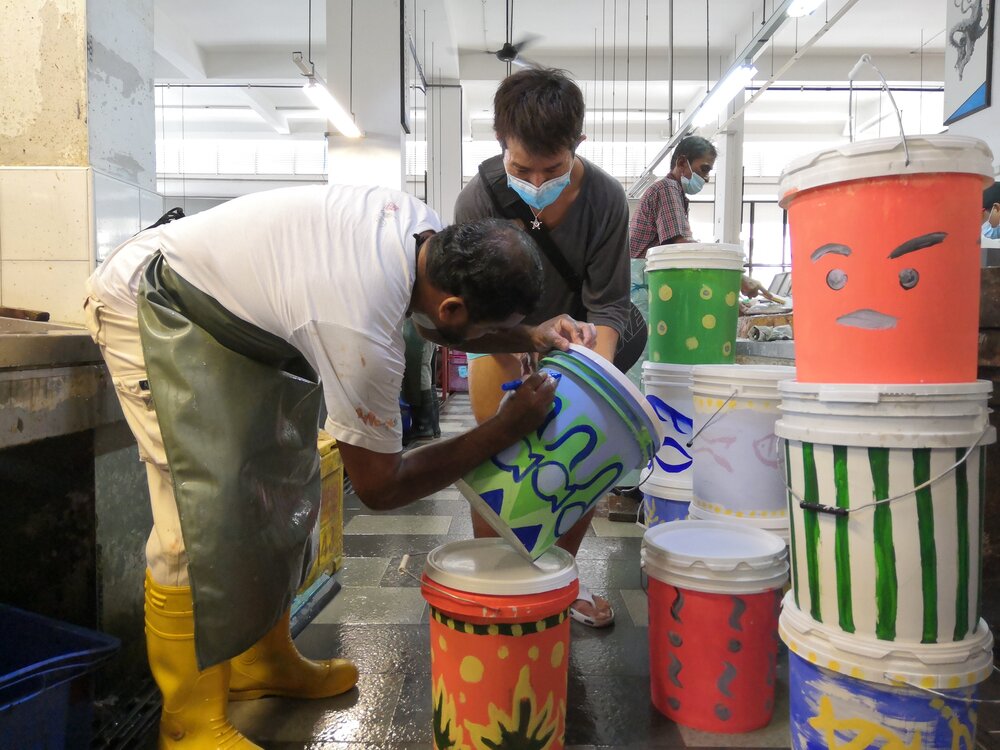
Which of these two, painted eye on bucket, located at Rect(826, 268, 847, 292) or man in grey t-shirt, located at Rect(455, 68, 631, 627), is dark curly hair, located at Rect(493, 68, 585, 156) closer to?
man in grey t-shirt, located at Rect(455, 68, 631, 627)

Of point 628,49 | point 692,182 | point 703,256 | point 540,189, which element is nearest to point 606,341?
point 540,189

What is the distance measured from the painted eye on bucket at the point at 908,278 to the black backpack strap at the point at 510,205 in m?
0.93

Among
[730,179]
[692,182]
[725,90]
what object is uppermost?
[730,179]

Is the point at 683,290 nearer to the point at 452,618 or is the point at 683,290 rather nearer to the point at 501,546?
the point at 501,546

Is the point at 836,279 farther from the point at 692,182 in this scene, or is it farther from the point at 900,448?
the point at 692,182

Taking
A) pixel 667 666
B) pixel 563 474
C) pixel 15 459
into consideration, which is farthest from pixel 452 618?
pixel 15 459

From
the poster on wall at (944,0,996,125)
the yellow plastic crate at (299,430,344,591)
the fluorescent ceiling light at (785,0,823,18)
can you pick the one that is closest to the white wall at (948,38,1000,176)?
the poster on wall at (944,0,996,125)

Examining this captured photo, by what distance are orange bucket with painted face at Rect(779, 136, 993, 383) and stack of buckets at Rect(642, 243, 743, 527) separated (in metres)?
1.08

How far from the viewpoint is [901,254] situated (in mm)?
1224

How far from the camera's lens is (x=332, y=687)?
1.71 metres

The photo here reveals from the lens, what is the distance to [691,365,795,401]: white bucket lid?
6.22ft

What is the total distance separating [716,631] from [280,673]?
104 centimetres

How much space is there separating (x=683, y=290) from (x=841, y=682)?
145 centimetres

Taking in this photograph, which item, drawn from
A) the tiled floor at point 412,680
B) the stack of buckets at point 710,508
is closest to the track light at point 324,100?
the stack of buckets at point 710,508
